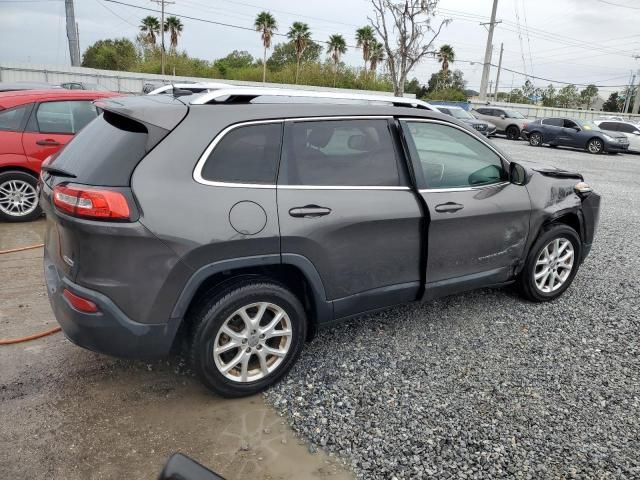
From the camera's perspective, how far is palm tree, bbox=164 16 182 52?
5862 centimetres

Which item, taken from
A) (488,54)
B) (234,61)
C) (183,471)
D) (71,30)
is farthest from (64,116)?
(234,61)

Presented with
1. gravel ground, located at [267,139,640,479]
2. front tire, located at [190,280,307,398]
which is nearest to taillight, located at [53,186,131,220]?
front tire, located at [190,280,307,398]

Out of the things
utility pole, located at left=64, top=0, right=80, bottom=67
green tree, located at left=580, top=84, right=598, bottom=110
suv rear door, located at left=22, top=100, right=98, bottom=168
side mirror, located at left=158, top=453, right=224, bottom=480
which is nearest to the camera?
side mirror, located at left=158, top=453, right=224, bottom=480

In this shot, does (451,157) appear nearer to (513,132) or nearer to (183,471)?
(183,471)

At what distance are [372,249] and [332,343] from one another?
0.87 metres

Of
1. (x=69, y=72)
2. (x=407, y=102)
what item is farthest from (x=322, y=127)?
(x=69, y=72)

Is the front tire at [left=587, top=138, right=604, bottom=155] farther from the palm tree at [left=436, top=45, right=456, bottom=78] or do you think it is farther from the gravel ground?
the palm tree at [left=436, top=45, right=456, bottom=78]

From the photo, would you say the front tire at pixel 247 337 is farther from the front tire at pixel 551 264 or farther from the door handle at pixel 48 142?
the door handle at pixel 48 142

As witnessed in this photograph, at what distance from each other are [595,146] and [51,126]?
20758 mm

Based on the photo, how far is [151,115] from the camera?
2709mm

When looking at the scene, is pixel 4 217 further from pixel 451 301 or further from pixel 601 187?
pixel 601 187

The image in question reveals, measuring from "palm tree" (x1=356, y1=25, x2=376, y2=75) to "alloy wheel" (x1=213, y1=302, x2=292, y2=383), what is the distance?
51.9 m

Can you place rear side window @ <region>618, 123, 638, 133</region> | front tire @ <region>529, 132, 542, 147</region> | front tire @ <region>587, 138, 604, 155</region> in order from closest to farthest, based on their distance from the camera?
front tire @ <region>587, 138, 604, 155</region> < rear side window @ <region>618, 123, 638, 133</region> < front tire @ <region>529, 132, 542, 147</region>

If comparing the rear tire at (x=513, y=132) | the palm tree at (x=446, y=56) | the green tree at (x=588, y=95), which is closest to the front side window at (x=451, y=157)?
the rear tire at (x=513, y=132)
